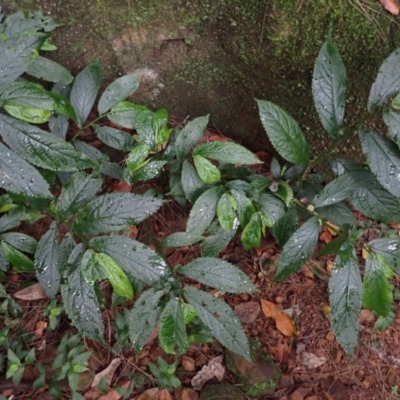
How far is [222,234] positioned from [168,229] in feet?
1.38

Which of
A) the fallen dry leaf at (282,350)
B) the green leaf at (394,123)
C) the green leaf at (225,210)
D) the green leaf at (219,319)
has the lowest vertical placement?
the fallen dry leaf at (282,350)

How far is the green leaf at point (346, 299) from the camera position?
4.20 ft

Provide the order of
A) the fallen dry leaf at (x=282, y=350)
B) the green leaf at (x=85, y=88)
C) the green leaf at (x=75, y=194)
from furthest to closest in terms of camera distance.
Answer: the fallen dry leaf at (x=282, y=350) → the green leaf at (x=85, y=88) → the green leaf at (x=75, y=194)

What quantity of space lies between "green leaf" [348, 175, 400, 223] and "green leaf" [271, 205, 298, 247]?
0.75ft

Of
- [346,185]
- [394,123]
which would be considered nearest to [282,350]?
[346,185]

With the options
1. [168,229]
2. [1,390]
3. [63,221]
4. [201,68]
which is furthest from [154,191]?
[1,390]

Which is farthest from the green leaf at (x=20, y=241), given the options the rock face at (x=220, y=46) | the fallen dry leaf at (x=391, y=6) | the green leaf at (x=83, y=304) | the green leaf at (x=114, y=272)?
the fallen dry leaf at (x=391, y=6)

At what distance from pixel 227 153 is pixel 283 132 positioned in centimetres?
21

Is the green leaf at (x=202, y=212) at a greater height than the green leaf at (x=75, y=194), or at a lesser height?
lesser

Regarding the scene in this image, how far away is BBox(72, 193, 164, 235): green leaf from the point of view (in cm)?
125

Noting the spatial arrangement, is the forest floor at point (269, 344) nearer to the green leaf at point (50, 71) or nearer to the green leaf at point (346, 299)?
the green leaf at point (50, 71)

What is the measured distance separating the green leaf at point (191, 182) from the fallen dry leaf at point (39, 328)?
0.83 meters

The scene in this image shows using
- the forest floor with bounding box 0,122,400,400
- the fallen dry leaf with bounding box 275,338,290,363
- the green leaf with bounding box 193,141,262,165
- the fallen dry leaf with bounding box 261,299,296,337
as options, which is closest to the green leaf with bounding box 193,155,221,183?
the green leaf with bounding box 193,141,262,165

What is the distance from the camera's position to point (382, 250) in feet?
4.24
